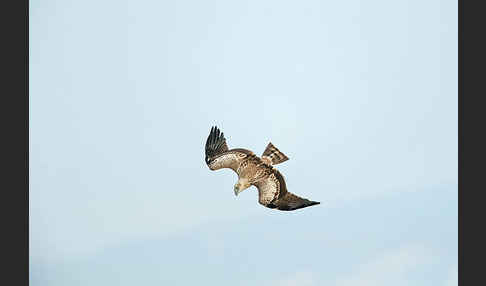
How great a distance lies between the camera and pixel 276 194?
4.56 m

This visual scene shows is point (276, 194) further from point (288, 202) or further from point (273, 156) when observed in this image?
point (273, 156)

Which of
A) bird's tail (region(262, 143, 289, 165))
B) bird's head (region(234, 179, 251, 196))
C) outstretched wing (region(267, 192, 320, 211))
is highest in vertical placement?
bird's tail (region(262, 143, 289, 165))

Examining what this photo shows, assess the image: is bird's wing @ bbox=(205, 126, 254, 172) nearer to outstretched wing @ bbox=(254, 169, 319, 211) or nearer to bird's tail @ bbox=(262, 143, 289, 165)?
bird's tail @ bbox=(262, 143, 289, 165)

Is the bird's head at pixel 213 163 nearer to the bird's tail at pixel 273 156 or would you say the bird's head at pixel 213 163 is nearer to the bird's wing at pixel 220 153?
the bird's wing at pixel 220 153

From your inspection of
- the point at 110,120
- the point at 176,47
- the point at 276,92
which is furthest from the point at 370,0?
the point at 110,120

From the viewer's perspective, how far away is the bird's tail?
15.4ft

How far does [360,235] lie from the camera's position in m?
4.77

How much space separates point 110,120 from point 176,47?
82cm

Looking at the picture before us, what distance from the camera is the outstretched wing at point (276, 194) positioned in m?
4.54

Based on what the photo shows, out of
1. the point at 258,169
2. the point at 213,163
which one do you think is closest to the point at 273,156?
the point at 258,169

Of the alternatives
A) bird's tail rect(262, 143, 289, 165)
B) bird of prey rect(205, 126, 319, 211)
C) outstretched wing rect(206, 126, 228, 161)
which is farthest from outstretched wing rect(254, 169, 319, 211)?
outstretched wing rect(206, 126, 228, 161)

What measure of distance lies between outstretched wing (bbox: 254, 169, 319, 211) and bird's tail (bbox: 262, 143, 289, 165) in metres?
0.12

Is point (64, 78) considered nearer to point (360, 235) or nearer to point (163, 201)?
point (163, 201)

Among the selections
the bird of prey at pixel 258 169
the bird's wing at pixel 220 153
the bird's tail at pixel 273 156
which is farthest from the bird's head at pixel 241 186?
the bird's tail at pixel 273 156
